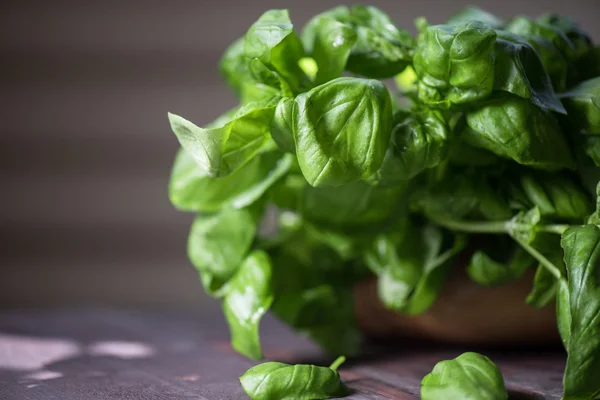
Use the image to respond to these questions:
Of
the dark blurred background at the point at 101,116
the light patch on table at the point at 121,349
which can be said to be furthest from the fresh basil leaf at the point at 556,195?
the dark blurred background at the point at 101,116

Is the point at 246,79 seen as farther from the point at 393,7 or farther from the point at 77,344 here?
the point at 393,7

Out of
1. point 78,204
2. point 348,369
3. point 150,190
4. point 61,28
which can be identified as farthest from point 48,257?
point 348,369

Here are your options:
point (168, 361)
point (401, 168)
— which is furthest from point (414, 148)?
point (168, 361)

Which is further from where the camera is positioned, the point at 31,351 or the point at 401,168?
the point at 31,351

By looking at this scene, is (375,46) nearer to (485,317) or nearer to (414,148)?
(414,148)

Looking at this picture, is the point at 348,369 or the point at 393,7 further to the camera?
the point at 393,7

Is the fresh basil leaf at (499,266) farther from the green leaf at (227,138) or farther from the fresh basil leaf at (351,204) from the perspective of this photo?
the green leaf at (227,138)

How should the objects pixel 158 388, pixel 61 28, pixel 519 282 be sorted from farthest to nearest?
1. pixel 61 28
2. pixel 519 282
3. pixel 158 388
